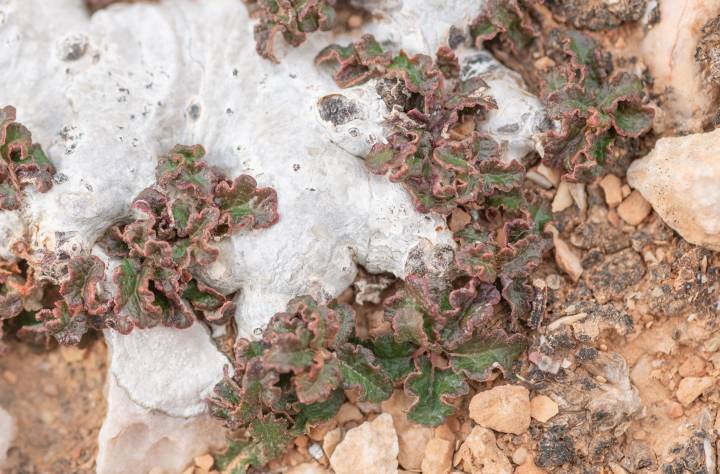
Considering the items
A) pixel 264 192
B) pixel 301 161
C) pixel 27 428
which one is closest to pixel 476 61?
pixel 301 161

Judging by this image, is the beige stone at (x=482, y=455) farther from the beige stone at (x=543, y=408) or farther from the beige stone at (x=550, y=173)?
the beige stone at (x=550, y=173)

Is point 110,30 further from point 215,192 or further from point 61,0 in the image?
point 215,192

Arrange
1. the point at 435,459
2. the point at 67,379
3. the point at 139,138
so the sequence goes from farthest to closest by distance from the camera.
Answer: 1. the point at 67,379
2. the point at 139,138
3. the point at 435,459

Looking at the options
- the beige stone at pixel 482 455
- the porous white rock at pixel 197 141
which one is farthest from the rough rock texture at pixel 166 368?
the beige stone at pixel 482 455

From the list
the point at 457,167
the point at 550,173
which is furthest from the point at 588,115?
the point at 457,167

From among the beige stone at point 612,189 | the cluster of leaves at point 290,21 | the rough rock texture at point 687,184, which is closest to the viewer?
the rough rock texture at point 687,184

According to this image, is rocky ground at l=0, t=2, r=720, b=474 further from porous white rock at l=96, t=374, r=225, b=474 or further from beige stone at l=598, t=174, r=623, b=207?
porous white rock at l=96, t=374, r=225, b=474
